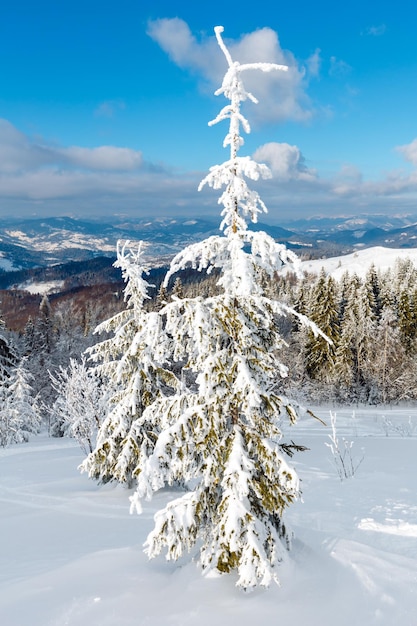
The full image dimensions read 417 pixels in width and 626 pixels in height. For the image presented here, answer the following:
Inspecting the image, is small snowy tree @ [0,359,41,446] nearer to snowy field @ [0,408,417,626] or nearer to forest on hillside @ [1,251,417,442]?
forest on hillside @ [1,251,417,442]

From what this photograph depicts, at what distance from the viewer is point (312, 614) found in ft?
15.7

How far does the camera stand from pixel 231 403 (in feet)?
17.8

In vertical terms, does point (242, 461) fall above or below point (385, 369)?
above

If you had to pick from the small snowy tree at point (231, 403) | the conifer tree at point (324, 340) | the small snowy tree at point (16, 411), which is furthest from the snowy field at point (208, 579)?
the conifer tree at point (324, 340)

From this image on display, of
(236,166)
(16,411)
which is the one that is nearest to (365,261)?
(16,411)

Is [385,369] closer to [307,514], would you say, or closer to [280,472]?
[307,514]

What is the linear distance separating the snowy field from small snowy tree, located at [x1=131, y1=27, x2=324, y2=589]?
44 cm

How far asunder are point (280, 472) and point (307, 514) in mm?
4499

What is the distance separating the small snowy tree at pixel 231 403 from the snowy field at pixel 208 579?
44 centimetres

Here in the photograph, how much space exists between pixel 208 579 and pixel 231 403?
253 cm

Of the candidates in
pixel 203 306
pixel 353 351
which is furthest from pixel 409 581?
pixel 353 351

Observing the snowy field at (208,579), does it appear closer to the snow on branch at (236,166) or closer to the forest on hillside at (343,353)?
the snow on branch at (236,166)

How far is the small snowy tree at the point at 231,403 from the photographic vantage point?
5.02 m

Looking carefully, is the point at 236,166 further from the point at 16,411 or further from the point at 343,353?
the point at 343,353
